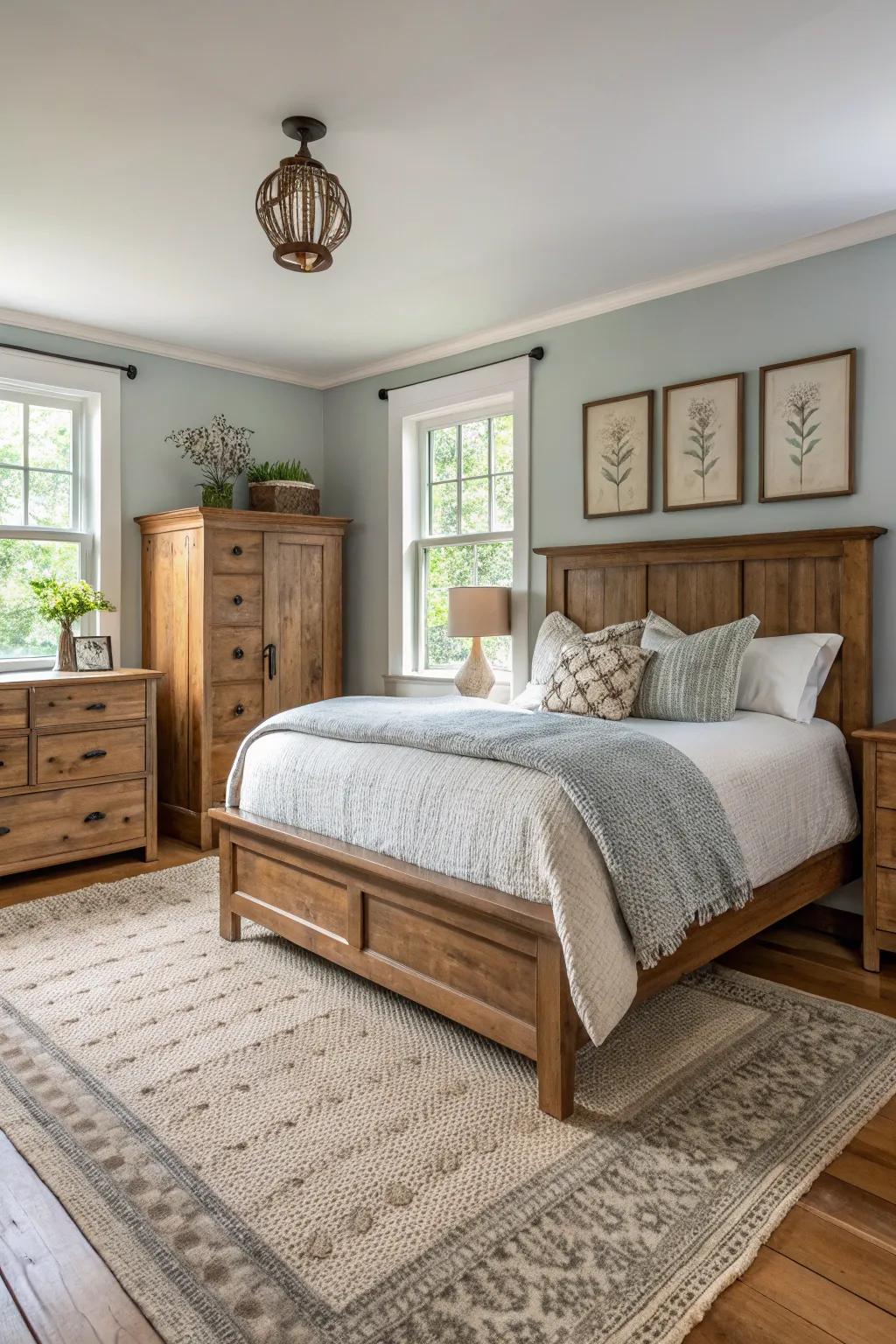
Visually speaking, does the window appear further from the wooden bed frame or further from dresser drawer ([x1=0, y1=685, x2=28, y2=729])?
dresser drawer ([x1=0, y1=685, x2=28, y2=729])

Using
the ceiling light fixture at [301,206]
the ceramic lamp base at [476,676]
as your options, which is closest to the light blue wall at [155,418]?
the ceramic lamp base at [476,676]

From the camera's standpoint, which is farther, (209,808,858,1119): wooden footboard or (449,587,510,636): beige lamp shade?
(449,587,510,636): beige lamp shade

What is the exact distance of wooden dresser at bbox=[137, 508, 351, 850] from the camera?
423 centimetres

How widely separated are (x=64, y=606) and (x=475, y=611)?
191 cm

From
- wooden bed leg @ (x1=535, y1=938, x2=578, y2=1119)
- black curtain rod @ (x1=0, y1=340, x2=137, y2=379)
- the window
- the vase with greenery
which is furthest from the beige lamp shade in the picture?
wooden bed leg @ (x1=535, y1=938, x2=578, y2=1119)

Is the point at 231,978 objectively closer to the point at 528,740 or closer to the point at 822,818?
the point at 528,740

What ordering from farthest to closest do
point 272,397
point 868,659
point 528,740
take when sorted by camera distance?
point 272,397 < point 868,659 < point 528,740

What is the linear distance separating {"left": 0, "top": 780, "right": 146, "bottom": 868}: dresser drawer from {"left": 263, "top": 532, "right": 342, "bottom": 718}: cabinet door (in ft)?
2.88

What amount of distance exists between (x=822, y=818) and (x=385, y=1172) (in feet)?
5.77

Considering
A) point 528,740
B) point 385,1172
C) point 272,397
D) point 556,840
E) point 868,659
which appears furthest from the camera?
point 272,397

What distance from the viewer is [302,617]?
15.4 feet

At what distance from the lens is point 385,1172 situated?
1.75 meters

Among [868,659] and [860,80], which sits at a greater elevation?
[860,80]

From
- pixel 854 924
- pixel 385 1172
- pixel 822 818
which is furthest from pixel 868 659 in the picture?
pixel 385 1172
